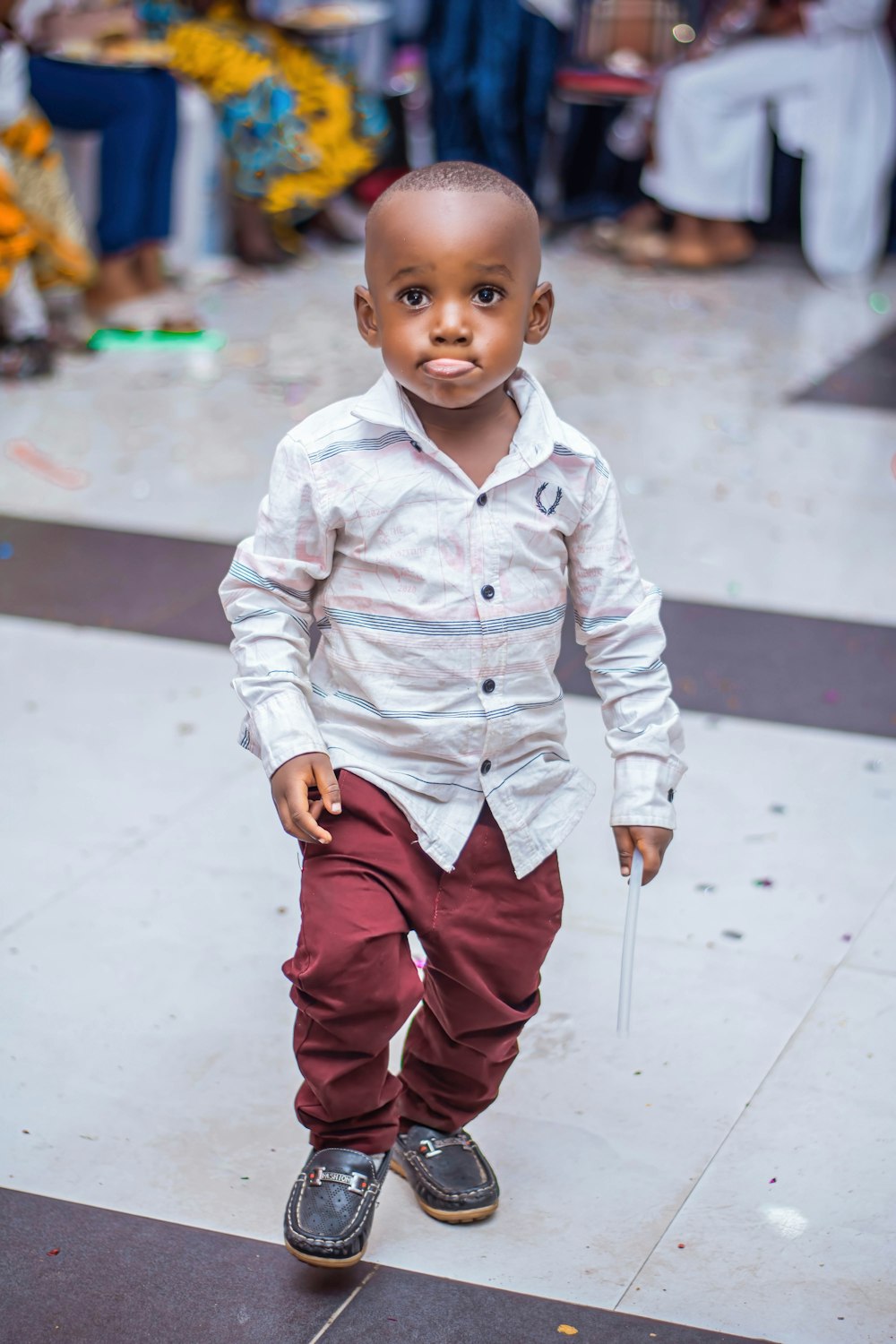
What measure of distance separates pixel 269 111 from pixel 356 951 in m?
4.94

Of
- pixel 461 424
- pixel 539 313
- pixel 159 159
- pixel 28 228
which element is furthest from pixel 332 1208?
pixel 159 159

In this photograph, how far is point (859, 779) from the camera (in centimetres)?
248

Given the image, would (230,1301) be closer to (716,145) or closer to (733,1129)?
(733,1129)

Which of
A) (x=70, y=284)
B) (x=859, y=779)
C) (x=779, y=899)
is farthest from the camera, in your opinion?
(x=70, y=284)

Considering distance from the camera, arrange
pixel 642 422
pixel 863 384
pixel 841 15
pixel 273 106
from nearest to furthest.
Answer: pixel 642 422
pixel 863 384
pixel 273 106
pixel 841 15

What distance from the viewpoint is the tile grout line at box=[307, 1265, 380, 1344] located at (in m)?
1.40

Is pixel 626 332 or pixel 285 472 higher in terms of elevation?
pixel 285 472

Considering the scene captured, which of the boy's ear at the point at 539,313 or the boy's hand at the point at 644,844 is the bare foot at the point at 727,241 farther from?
the boy's hand at the point at 644,844

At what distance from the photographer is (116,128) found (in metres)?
5.18

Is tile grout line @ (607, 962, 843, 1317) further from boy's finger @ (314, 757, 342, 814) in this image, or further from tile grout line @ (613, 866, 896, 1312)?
boy's finger @ (314, 757, 342, 814)

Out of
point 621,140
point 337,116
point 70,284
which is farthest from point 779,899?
point 621,140

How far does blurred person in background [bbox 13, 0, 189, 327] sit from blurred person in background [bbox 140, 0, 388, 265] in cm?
39

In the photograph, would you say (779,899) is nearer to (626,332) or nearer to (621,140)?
→ (626,332)

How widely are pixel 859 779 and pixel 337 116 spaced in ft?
13.8
